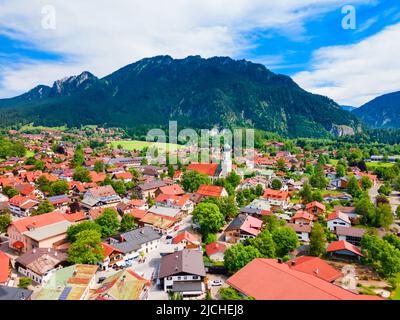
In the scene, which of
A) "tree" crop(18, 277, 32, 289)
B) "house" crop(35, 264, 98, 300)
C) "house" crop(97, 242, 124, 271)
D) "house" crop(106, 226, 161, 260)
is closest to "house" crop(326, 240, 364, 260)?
"house" crop(106, 226, 161, 260)

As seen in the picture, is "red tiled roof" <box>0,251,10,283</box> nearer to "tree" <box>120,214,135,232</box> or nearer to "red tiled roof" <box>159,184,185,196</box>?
"tree" <box>120,214,135,232</box>

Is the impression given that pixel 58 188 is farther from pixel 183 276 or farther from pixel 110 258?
pixel 183 276

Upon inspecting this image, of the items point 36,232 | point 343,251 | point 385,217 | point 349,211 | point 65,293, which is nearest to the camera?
point 65,293

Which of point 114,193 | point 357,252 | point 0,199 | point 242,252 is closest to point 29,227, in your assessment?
point 114,193

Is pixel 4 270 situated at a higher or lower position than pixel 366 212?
lower

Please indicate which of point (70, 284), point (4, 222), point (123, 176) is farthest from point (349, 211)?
point (4, 222)

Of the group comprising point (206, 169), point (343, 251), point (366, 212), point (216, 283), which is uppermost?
point (206, 169)
